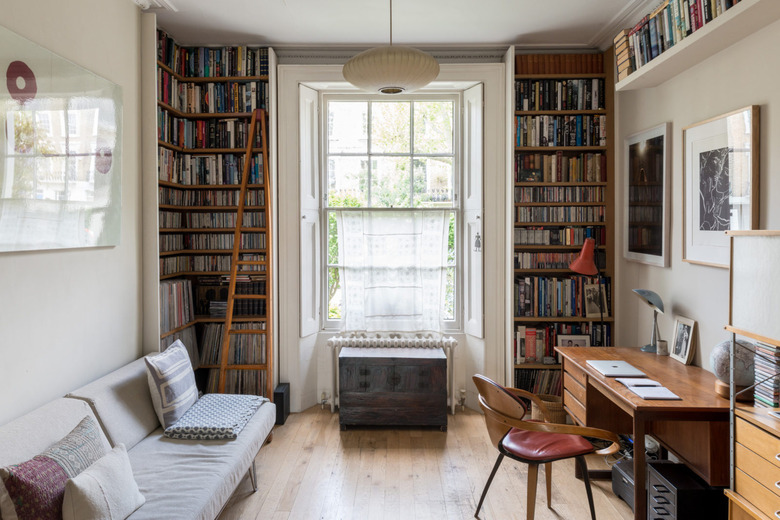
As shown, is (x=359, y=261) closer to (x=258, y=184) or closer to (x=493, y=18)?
(x=258, y=184)

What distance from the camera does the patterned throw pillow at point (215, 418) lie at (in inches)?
109

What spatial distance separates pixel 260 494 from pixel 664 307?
2.89m

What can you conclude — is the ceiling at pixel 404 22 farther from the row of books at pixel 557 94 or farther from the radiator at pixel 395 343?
the radiator at pixel 395 343

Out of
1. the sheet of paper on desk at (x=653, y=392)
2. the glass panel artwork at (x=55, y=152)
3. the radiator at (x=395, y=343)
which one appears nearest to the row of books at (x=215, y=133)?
the glass panel artwork at (x=55, y=152)

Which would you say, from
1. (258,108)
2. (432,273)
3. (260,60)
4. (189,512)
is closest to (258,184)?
(258,108)

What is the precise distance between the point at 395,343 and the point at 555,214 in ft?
5.80

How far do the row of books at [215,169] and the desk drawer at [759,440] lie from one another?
3.62 m

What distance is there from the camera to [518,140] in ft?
13.9

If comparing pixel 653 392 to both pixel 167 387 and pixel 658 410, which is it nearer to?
pixel 658 410

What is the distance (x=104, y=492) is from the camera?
196 centimetres

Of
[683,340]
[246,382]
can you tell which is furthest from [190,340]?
[683,340]

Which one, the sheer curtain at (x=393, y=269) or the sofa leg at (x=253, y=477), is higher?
the sheer curtain at (x=393, y=269)

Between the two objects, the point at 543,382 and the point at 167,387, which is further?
the point at 543,382

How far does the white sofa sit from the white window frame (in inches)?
70.6
